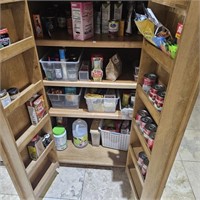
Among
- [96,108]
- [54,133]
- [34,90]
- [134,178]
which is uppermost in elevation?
[34,90]

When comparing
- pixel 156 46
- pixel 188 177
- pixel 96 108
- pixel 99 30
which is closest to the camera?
pixel 156 46

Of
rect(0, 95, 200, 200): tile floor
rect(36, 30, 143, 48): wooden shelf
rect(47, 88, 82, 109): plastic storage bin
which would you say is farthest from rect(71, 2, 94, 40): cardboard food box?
rect(0, 95, 200, 200): tile floor

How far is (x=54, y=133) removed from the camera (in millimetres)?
1352

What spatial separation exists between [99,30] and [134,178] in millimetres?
1007

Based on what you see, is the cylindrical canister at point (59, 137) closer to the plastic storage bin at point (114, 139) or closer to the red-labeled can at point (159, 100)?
the plastic storage bin at point (114, 139)

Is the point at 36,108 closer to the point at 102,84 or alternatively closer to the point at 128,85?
the point at 102,84

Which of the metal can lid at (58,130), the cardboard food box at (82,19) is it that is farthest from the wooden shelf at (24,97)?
the metal can lid at (58,130)

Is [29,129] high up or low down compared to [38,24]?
down

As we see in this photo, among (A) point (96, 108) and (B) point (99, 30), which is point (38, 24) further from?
(A) point (96, 108)

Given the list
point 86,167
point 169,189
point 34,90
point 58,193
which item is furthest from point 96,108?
point 169,189

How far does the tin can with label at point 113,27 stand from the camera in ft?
3.24

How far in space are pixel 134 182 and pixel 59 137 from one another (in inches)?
24.4

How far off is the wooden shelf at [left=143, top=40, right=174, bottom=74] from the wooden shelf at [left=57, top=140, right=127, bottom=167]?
876 millimetres

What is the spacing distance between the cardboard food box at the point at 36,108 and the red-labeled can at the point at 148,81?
1.94ft
